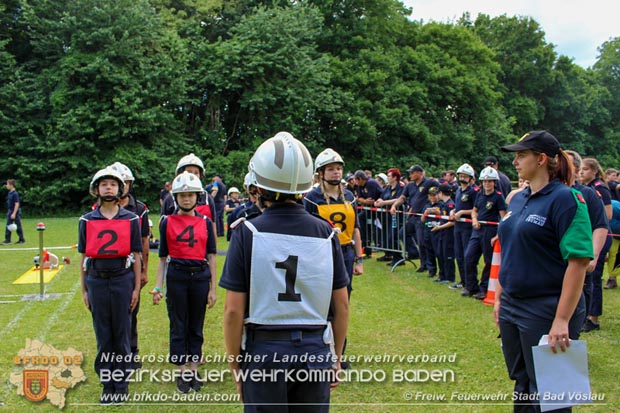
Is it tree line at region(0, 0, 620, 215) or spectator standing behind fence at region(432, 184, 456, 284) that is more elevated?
tree line at region(0, 0, 620, 215)

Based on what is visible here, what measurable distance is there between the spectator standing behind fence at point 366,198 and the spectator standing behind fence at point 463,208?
400cm

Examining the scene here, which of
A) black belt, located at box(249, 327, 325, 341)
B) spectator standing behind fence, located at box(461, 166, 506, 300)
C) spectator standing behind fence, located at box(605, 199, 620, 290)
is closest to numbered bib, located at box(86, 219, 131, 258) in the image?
black belt, located at box(249, 327, 325, 341)

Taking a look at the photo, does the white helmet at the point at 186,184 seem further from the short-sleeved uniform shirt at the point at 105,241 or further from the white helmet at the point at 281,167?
the white helmet at the point at 281,167

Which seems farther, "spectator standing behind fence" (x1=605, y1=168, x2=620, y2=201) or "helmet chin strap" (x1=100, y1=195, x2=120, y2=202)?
"spectator standing behind fence" (x1=605, y1=168, x2=620, y2=201)

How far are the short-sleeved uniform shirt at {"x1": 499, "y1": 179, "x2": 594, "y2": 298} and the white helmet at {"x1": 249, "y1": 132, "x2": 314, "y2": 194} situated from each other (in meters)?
1.58

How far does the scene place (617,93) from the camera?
61594mm

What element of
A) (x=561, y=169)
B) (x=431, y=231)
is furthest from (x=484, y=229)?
(x=561, y=169)

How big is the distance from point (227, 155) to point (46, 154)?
31.5ft

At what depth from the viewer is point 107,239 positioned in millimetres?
5102

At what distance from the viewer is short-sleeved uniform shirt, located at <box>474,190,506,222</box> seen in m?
Result: 9.42

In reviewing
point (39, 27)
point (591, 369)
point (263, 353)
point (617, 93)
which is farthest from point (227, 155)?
point (617, 93)

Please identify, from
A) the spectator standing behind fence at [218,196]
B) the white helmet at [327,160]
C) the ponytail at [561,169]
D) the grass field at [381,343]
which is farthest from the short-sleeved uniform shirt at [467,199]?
the spectator standing behind fence at [218,196]

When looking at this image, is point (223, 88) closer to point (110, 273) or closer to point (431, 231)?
point (431, 231)

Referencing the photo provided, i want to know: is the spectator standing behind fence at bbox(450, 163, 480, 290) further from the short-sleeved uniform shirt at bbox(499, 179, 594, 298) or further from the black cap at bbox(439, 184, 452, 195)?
the short-sleeved uniform shirt at bbox(499, 179, 594, 298)
